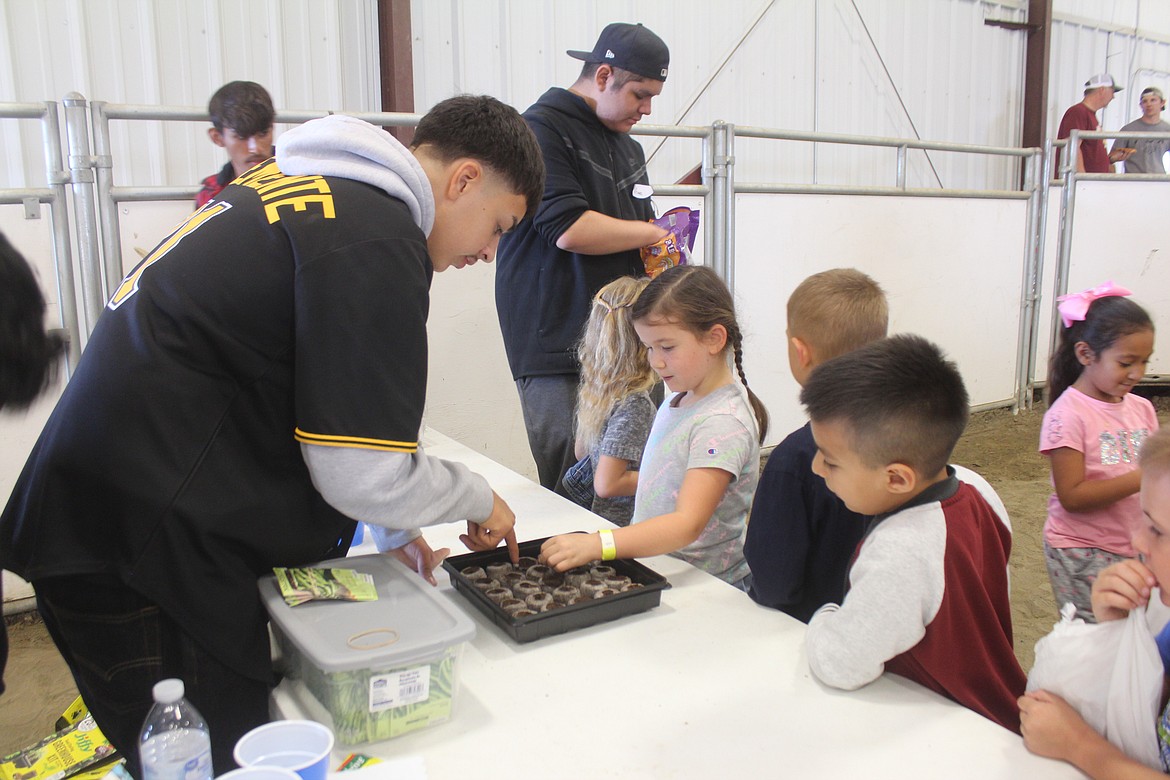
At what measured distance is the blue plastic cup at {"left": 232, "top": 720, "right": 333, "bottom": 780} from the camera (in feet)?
2.57

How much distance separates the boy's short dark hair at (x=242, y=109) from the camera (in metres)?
2.57

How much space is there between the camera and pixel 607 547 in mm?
1298

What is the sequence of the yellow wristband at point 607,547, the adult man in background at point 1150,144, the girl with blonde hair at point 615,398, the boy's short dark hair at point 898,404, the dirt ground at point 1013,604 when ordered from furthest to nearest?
1. the adult man in background at point 1150,144
2. the dirt ground at point 1013,604
3. the girl with blonde hair at point 615,398
4. the yellow wristband at point 607,547
5. the boy's short dark hair at point 898,404

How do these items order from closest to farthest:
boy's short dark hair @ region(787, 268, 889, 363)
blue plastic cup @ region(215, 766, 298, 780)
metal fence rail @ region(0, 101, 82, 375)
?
blue plastic cup @ region(215, 766, 298, 780)
boy's short dark hair @ region(787, 268, 889, 363)
metal fence rail @ region(0, 101, 82, 375)

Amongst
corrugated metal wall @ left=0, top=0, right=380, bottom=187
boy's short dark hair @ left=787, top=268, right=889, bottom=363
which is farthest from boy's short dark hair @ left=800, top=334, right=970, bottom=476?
corrugated metal wall @ left=0, top=0, right=380, bottom=187

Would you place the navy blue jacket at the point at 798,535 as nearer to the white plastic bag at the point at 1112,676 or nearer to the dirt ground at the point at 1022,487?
the white plastic bag at the point at 1112,676

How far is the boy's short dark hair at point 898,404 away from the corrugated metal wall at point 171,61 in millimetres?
3510

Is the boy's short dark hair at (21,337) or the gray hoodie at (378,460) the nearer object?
the boy's short dark hair at (21,337)

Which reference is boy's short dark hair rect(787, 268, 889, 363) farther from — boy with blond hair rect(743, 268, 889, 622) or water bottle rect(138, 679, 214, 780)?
water bottle rect(138, 679, 214, 780)

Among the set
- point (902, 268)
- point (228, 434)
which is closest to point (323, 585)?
point (228, 434)

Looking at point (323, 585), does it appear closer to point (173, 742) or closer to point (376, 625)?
point (376, 625)

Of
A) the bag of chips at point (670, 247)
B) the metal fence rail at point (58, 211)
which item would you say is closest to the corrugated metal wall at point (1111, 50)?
the bag of chips at point (670, 247)

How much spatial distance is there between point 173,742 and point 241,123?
2169mm

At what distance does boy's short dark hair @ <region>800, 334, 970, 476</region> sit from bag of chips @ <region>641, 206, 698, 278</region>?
1049mm
